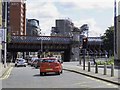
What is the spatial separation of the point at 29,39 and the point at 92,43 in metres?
22.2

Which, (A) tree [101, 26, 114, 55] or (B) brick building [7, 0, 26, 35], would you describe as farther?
(B) brick building [7, 0, 26, 35]

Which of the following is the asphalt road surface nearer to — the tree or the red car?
the red car

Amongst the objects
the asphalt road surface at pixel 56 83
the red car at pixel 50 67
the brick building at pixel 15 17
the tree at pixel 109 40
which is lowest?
the asphalt road surface at pixel 56 83

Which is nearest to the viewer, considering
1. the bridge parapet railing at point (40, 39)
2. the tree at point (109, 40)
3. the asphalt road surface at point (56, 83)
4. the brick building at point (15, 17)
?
the asphalt road surface at point (56, 83)

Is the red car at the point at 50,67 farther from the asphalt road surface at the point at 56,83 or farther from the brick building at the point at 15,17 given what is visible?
the brick building at the point at 15,17

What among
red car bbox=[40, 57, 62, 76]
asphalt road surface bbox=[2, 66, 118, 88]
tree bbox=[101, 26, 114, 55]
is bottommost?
asphalt road surface bbox=[2, 66, 118, 88]

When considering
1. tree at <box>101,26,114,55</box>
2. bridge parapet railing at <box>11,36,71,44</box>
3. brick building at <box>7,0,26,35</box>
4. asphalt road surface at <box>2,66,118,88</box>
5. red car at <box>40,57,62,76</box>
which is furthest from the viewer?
brick building at <box>7,0,26,35</box>

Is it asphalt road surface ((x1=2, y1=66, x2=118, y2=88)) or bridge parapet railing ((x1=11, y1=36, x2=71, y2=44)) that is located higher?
bridge parapet railing ((x1=11, y1=36, x2=71, y2=44))

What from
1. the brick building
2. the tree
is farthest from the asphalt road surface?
the brick building

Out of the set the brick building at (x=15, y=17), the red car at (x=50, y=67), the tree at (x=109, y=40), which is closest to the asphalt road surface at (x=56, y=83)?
the red car at (x=50, y=67)

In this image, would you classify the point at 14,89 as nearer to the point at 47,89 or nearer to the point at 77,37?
the point at 47,89

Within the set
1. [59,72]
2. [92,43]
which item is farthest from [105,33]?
[59,72]

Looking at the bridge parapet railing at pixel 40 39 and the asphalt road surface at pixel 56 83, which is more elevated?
the bridge parapet railing at pixel 40 39

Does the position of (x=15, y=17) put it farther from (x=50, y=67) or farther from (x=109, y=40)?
(x=50, y=67)
